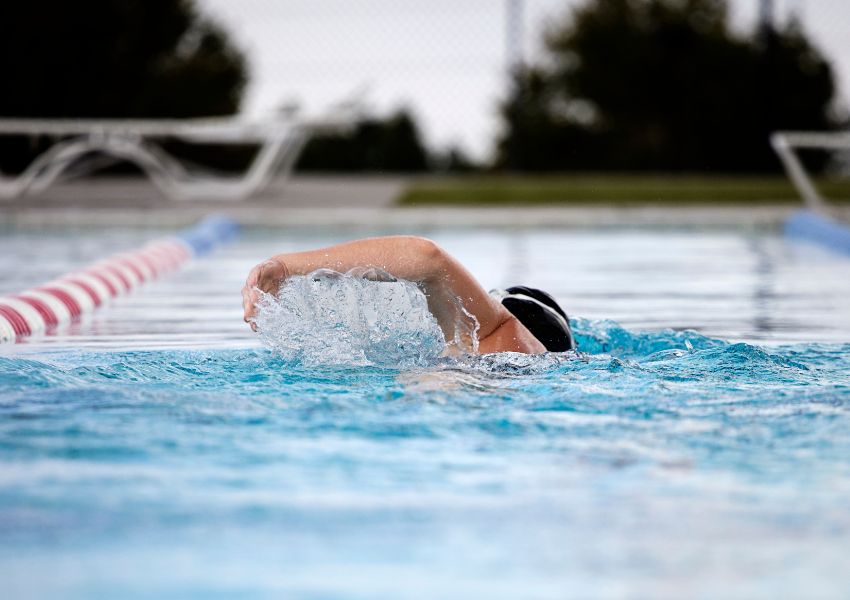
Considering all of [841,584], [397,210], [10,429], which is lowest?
[841,584]

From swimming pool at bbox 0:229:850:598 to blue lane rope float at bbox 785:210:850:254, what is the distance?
385 centimetres

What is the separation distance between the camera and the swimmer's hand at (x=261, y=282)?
329 cm

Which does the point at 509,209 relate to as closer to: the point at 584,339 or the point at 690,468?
the point at 584,339

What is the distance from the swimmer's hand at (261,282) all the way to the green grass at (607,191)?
24.9ft

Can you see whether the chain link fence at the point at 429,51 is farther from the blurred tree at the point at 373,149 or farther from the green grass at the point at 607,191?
the green grass at the point at 607,191

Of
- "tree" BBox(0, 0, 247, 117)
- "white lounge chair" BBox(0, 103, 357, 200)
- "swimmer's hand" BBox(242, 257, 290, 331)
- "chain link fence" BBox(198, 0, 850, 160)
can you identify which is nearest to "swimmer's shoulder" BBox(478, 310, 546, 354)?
"swimmer's hand" BBox(242, 257, 290, 331)

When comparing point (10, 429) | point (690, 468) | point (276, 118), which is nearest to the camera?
point (690, 468)

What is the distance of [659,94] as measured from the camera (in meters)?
16.2

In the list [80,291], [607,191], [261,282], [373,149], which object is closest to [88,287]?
[80,291]

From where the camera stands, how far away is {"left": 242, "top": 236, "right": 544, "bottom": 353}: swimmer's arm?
3338mm

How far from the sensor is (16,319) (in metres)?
4.70

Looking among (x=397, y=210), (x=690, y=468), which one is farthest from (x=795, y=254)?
(x=690, y=468)

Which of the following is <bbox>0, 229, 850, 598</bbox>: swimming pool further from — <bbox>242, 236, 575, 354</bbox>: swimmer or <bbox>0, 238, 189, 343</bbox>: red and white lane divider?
<bbox>0, 238, 189, 343</bbox>: red and white lane divider

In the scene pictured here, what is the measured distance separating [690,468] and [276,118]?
9856 mm
